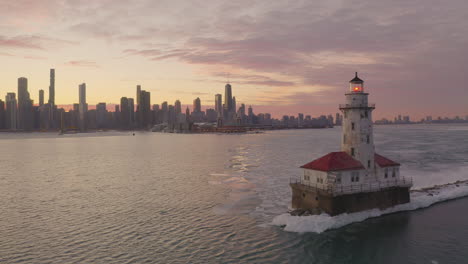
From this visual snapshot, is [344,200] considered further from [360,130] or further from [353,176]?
[360,130]

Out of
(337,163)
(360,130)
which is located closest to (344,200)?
(337,163)

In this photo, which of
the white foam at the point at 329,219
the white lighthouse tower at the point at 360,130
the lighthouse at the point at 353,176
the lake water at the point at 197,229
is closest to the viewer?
the lake water at the point at 197,229

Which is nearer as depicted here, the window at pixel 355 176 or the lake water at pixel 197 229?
the lake water at pixel 197 229

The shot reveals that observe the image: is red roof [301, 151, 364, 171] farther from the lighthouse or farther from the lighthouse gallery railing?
the lighthouse gallery railing

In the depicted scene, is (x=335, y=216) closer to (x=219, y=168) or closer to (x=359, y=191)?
(x=359, y=191)

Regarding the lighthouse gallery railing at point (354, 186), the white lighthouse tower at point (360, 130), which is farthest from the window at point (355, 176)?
the white lighthouse tower at point (360, 130)

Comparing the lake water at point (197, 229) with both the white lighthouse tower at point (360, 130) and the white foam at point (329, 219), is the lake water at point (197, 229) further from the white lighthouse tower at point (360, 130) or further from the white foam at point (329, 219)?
the white lighthouse tower at point (360, 130)

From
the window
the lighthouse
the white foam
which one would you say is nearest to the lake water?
the white foam
